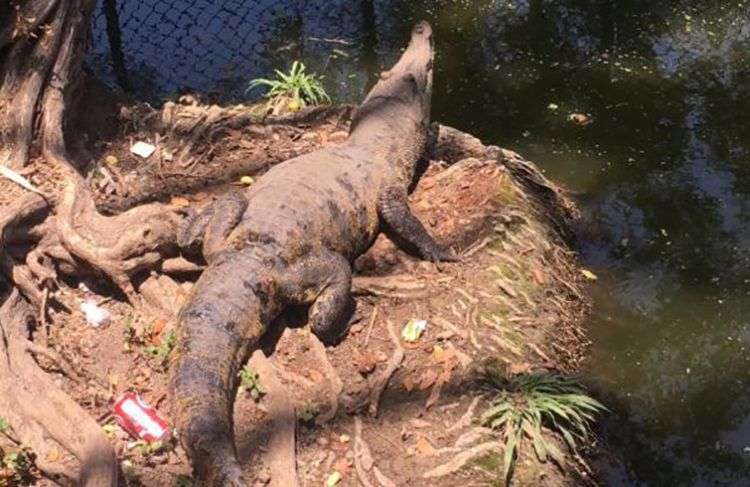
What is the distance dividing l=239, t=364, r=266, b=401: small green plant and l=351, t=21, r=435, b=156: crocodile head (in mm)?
2114

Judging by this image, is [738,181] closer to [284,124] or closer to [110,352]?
[284,124]

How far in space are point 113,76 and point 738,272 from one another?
5.02 meters

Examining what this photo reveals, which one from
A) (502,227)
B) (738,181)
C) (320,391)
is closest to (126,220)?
(320,391)

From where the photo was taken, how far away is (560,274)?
235 inches

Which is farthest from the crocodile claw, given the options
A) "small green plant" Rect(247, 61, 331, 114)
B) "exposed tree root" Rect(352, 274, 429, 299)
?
"small green plant" Rect(247, 61, 331, 114)

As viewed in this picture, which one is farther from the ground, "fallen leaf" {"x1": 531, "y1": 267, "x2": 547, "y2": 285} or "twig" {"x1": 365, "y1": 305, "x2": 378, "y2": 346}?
"twig" {"x1": 365, "y1": 305, "x2": 378, "y2": 346}

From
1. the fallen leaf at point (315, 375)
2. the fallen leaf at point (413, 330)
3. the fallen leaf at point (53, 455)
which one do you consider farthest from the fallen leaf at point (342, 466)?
the fallen leaf at point (53, 455)

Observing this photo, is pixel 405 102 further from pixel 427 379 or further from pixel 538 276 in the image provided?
pixel 427 379

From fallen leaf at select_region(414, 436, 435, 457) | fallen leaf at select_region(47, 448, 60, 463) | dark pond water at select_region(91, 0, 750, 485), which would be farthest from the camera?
dark pond water at select_region(91, 0, 750, 485)

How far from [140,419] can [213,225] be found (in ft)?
3.82

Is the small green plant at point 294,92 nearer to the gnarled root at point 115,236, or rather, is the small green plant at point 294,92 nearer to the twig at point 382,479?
the gnarled root at point 115,236

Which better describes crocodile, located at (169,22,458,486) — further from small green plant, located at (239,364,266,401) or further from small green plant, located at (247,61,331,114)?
small green plant, located at (247,61,331,114)

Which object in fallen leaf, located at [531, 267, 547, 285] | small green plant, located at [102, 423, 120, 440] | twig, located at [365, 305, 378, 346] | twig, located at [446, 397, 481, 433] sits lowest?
twig, located at [446, 397, 481, 433]

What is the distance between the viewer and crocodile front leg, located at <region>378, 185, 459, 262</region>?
18.7 feet
